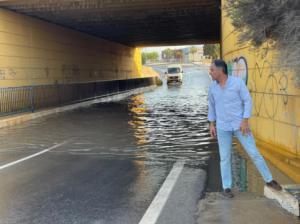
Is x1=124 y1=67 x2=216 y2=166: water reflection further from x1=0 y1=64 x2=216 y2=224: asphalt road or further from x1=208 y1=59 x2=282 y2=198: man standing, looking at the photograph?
x1=208 y1=59 x2=282 y2=198: man standing

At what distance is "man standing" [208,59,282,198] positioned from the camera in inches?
219

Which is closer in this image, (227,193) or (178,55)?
(227,193)

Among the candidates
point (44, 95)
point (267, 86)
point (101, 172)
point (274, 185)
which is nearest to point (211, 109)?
point (274, 185)

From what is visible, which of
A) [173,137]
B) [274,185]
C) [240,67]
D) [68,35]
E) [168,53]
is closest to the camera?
[274,185]

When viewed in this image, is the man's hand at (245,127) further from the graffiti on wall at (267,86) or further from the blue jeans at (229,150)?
the graffiti on wall at (267,86)

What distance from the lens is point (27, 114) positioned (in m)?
18.3

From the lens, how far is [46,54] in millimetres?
25016

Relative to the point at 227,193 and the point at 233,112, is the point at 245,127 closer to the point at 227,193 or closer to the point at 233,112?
the point at 233,112

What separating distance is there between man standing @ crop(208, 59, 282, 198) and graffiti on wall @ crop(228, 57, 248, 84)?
564cm

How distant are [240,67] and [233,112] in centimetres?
657

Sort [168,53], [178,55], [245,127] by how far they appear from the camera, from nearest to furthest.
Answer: [245,127]
[178,55]
[168,53]

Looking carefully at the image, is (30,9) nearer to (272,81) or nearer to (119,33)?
(119,33)

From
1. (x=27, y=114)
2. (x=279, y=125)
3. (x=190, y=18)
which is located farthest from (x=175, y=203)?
(x=190, y=18)

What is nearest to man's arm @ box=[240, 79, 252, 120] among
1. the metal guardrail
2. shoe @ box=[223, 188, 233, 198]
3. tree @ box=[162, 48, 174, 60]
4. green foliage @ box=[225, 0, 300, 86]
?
green foliage @ box=[225, 0, 300, 86]
